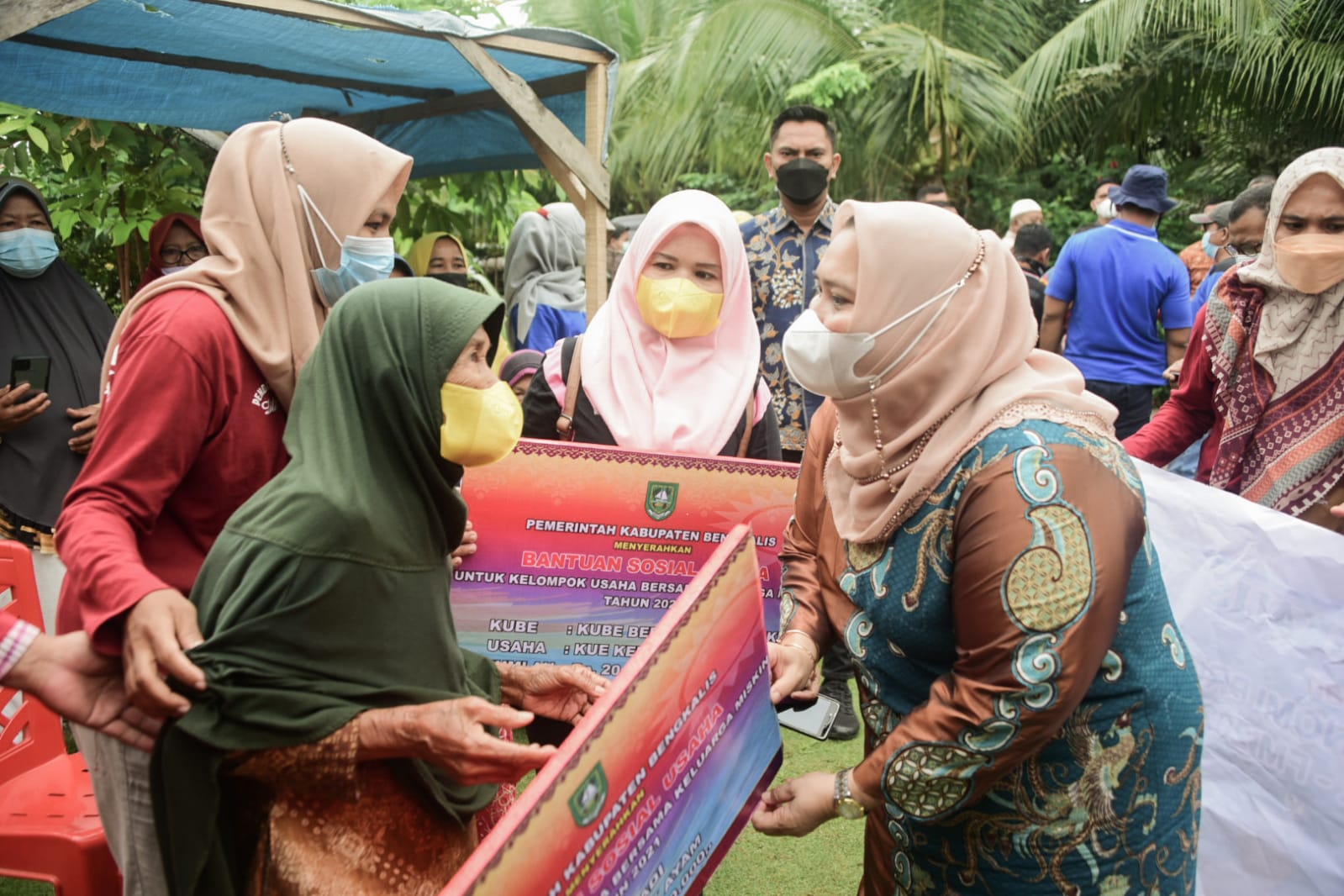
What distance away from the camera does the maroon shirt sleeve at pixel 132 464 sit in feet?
5.46

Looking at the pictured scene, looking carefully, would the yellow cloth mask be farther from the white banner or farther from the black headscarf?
the black headscarf

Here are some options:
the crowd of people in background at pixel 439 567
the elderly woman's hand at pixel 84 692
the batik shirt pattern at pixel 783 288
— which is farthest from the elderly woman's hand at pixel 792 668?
the batik shirt pattern at pixel 783 288

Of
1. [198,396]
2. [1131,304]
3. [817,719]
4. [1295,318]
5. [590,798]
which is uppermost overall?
[198,396]

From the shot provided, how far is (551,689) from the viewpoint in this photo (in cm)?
202

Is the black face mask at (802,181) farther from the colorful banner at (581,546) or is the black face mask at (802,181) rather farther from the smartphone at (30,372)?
the smartphone at (30,372)

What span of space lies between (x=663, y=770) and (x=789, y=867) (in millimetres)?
1948

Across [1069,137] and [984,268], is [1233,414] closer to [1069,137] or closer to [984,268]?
[984,268]

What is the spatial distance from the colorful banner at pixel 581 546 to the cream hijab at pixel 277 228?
29.0 inches

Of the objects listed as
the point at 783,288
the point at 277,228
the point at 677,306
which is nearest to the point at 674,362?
the point at 677,306

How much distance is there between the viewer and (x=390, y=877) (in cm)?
165

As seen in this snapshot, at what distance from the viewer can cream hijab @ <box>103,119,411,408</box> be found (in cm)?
204

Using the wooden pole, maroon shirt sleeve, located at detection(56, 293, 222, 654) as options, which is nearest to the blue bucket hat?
the wooden pole

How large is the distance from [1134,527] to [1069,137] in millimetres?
14927

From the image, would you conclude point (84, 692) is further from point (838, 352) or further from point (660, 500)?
point (660, 500)
